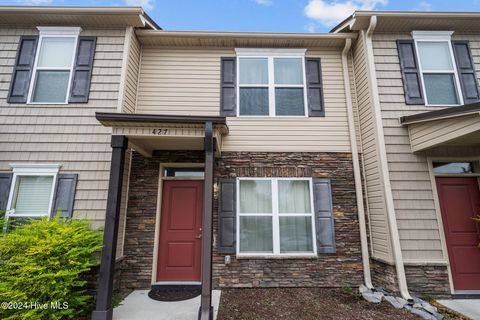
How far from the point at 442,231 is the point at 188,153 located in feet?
16.1

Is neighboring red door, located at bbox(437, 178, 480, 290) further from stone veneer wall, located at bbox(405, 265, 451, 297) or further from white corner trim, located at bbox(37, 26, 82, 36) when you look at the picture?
white corner trim, located at bbox(37, 26, 82, 36)

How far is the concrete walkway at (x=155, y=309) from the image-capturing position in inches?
132

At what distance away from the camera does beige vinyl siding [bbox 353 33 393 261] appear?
13.8 feet

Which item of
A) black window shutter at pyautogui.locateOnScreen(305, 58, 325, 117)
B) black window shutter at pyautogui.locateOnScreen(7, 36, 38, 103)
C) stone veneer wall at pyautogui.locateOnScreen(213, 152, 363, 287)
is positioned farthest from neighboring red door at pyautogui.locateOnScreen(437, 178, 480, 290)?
black window shutter at pyautogui.locateOnScreen(7, 36, 38, 103)

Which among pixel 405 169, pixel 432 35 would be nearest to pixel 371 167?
pixel 405 169

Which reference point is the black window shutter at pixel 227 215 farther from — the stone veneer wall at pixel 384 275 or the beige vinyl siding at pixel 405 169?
the beige vinyl siding at pixel 405 169

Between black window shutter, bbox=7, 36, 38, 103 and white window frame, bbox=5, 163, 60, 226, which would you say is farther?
black window shutter, bbox=7, 36, 38, 103

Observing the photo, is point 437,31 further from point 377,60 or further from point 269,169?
point 269,169

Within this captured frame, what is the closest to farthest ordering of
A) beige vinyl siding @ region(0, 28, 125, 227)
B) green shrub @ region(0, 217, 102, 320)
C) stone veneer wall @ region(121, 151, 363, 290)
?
1. green shrub @ region(0, 217, 102, 320)
2. beige vinyl siding @ region(0, 28, 125, 227)
3. stone veneer wall @ region(121, 151, 363, 290)

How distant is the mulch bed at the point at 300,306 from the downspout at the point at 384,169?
553 millimetres

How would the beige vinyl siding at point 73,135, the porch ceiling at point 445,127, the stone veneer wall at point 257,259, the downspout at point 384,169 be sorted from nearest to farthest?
the porch ceiling at point 445,127, the downspout at point 384,169, the beige vinyl siding at point 73,135, the stone veneer wall at point 257,259

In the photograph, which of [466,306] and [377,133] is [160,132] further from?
[466,306]

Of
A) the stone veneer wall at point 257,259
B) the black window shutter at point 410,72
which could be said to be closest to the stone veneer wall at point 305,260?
the stone veneer wall at point 257,259

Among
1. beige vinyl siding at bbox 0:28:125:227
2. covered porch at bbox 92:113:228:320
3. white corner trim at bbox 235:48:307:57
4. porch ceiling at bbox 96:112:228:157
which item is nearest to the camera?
covered porch at bbox 92:113:228:320
